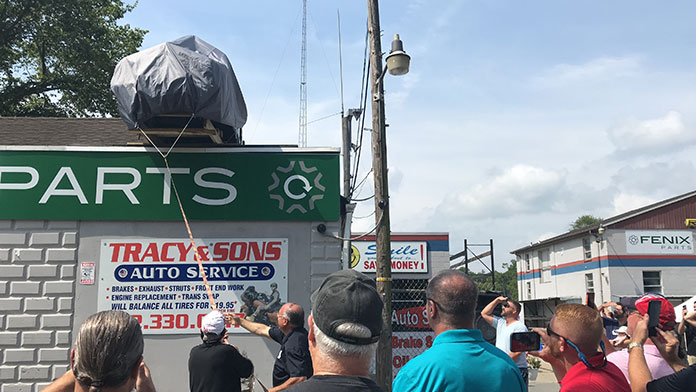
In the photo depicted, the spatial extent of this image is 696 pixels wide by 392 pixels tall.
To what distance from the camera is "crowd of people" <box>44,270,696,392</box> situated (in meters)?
2.05

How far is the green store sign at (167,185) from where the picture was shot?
8.09m

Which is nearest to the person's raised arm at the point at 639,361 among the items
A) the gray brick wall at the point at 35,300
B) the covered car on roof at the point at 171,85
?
the covered car on roof at the point at 171,85

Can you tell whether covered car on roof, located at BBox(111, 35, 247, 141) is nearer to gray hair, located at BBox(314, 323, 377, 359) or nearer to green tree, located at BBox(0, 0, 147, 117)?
gray hair, located at BBox(314, 323, 377, 359)

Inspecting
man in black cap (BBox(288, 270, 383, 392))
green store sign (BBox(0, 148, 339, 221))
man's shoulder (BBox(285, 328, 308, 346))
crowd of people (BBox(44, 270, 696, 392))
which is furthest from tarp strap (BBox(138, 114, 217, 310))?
man in black cap (BBox(288, 270, 383, 392))

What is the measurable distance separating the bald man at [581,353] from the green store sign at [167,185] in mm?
5258

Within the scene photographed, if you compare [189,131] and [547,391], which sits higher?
[189,131]

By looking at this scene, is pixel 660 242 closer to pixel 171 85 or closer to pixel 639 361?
pixel 171 85

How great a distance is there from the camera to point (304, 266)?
8.16 meters

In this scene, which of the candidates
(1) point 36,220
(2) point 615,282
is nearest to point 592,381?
(1) point 36,220

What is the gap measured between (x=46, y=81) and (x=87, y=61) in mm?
2202

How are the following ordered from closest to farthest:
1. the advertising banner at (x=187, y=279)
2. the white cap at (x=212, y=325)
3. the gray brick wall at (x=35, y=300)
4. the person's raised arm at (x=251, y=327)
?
the white cap at (x=212, y=325), the person's raised arm at (x=251, y=327), the gray brick wall at (x=35, y=300), the advertising banner at (x=187, y=279)

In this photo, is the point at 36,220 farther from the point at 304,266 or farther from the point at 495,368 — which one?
the point at 495,368

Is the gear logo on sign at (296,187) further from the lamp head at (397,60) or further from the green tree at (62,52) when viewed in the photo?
the green tree at (62,52)

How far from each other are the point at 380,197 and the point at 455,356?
19.0 feet
